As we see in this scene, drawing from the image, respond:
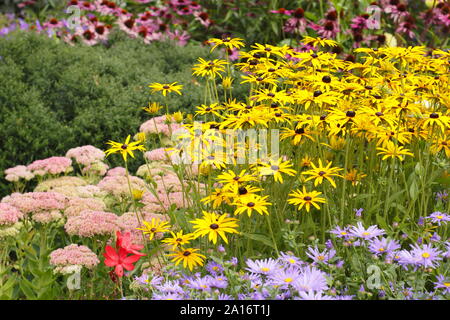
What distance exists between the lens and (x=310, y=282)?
178cm

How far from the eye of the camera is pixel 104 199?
333 centimetres

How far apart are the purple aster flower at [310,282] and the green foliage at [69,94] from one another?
2930 mm

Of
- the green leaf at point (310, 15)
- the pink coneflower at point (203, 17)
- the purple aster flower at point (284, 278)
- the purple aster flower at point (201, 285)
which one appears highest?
the purple aster flower at point (284, 278)

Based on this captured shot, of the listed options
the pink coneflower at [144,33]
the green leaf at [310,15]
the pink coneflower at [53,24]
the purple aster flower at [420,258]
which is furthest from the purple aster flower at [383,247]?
the pink coneflower at [53,24]

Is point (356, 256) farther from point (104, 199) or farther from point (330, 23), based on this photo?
point (330, 23)

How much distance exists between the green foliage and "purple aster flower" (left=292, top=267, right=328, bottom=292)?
9.61 ft

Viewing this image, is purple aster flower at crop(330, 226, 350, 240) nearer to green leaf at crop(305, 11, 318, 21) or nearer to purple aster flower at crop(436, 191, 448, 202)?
purple aster flower at crop(436, 191, 448, 202)

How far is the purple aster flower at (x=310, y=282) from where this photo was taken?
1764mm

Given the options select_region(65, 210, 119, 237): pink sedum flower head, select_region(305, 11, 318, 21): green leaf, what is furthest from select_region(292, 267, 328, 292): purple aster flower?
select_region(305, 11, 318, 21): green leaf

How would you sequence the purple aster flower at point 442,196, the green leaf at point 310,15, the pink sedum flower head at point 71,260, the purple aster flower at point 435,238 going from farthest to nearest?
the green leaf at point 310,15 < the purple aster flower at point 442,196 < the pink sedum flower head at point 71,260 < the purple aster flower at point 435,238

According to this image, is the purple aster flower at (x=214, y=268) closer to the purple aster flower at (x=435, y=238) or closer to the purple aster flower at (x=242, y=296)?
the purple aster flower at (x=242, y=296)

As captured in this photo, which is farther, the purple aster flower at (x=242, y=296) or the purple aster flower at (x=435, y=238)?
the purple aster flower at (x=435, y=238)
